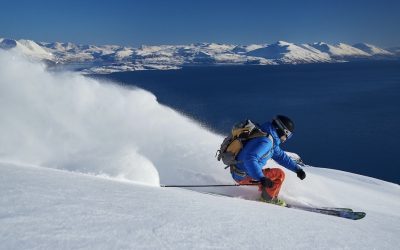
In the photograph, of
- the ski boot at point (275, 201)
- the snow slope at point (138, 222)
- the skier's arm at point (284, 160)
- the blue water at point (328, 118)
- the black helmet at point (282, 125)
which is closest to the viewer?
the snow slope at point (138, 222)

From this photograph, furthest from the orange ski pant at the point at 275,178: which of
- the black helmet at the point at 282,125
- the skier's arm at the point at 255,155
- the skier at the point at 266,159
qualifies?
the black helmet at the point at 282,125

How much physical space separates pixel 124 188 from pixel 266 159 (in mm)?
2697

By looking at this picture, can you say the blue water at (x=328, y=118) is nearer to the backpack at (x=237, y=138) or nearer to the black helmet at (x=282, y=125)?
the black helmet at (x=282, y=125)

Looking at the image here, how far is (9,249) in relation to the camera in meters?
2.42

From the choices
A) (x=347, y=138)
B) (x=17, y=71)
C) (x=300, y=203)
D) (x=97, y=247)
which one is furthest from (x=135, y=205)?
(x=347, y=138)

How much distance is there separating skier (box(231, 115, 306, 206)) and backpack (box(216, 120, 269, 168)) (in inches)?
3.0

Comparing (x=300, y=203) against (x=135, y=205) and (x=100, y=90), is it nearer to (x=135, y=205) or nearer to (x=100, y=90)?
(x=135, y=205)

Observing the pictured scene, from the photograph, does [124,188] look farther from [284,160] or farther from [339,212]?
[339,212]

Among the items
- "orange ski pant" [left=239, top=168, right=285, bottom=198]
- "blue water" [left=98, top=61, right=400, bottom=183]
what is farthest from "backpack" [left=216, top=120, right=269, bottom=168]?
"blue water" [left=98, top=61, right=400, bottom=183]

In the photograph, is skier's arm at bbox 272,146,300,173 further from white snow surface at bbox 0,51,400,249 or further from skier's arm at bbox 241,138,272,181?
skier's arm at bbox 241,138,272,181

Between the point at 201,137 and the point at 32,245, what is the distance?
668cm

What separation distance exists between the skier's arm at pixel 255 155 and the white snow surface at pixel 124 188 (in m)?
0.53

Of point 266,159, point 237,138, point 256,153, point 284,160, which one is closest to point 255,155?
point 256,153

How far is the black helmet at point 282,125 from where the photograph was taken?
6477mm
